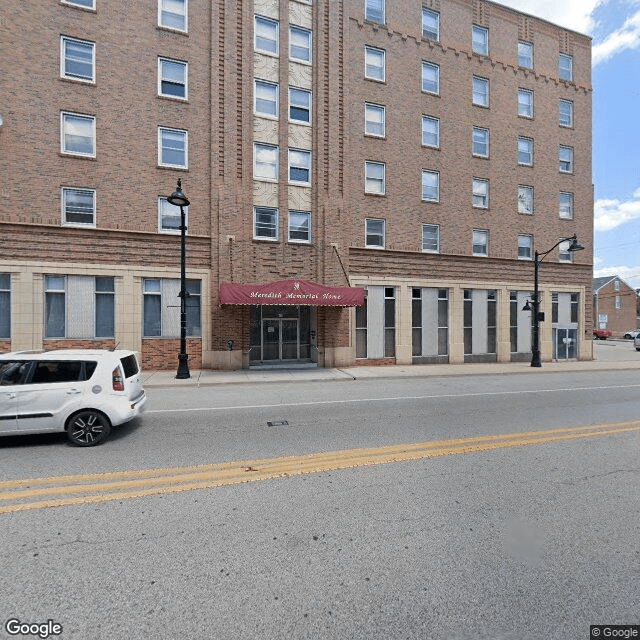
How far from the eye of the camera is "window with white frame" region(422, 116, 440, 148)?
821 inches

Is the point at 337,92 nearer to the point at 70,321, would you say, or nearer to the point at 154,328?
the point at 154,328

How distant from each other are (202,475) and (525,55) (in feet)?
→ 97.2

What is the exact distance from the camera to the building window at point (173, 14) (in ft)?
55.1

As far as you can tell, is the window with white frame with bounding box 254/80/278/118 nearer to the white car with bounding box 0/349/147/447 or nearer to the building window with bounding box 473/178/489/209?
the building window with bounding box 473/178/489/209

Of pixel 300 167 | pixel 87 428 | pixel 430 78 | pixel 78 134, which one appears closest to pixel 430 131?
pixel 430 78

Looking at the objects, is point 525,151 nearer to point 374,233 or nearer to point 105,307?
point 374,233

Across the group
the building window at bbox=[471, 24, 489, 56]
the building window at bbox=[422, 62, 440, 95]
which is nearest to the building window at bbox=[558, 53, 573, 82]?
the building window at bbox=[471, 24, 489, 56]

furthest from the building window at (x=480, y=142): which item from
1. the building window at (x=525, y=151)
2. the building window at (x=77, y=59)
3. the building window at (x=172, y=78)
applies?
the building window at (x=77, y=59)

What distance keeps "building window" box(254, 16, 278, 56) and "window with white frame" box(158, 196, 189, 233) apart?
8705mm

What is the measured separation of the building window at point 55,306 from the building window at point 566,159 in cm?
2870

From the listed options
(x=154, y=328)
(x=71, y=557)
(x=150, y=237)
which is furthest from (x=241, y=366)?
(x=71, y=557)

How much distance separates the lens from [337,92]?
18781 millimetres

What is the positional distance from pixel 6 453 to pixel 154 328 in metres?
11.4

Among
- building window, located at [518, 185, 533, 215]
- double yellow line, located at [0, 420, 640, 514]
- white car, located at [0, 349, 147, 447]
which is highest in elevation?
building window, located at [518, 185, 533, 215]
